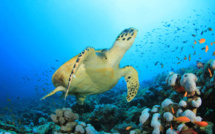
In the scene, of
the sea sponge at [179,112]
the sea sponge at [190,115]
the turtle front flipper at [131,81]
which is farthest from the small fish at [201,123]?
the turtle front flipper at [131,81]

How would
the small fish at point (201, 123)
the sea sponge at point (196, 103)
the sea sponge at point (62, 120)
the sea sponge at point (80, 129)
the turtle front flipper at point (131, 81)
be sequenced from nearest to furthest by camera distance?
the small fish at point (201, 123) → the sea sponge at point (196, 103) → the sea sponge at point (80, 129) → the sea sponge at point (62, 120) → the turtle front flipper at point (131, 81)

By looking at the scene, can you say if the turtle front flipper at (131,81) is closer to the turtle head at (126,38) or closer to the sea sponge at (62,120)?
the turtle head at (126,38)

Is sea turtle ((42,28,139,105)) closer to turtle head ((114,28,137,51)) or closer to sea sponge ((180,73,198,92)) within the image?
turtle head ((114,28,137,51))

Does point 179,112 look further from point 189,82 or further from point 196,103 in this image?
point 189,82

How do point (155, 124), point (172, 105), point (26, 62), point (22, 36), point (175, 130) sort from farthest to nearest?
point (26, 62)
point (22, 36)
point (172, 105)
point (155, 124)
point (175, 130)

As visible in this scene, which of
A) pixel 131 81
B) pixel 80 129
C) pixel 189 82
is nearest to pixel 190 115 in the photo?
pixel 189 82

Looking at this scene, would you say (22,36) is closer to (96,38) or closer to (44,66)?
(44,66)

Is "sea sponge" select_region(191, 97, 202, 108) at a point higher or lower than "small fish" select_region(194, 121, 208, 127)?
higher

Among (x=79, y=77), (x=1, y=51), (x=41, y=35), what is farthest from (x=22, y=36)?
(x=79, y=77)

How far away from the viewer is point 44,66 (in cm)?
9581

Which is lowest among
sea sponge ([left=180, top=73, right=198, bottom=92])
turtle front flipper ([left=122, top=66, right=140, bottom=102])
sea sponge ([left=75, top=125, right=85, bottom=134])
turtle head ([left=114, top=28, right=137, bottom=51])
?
sea sponge ([left=75, top=125, right=85, bottom=134])

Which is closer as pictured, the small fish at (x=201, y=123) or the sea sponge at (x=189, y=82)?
the small fish at (x=201, y=123)

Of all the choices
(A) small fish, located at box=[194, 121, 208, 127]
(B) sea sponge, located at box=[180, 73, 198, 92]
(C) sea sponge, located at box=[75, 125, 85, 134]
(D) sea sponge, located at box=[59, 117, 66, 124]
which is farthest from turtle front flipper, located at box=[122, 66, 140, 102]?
(A) small fish, located at box=[194, 121, 208, 127]

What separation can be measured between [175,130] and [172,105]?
17.1 inches
